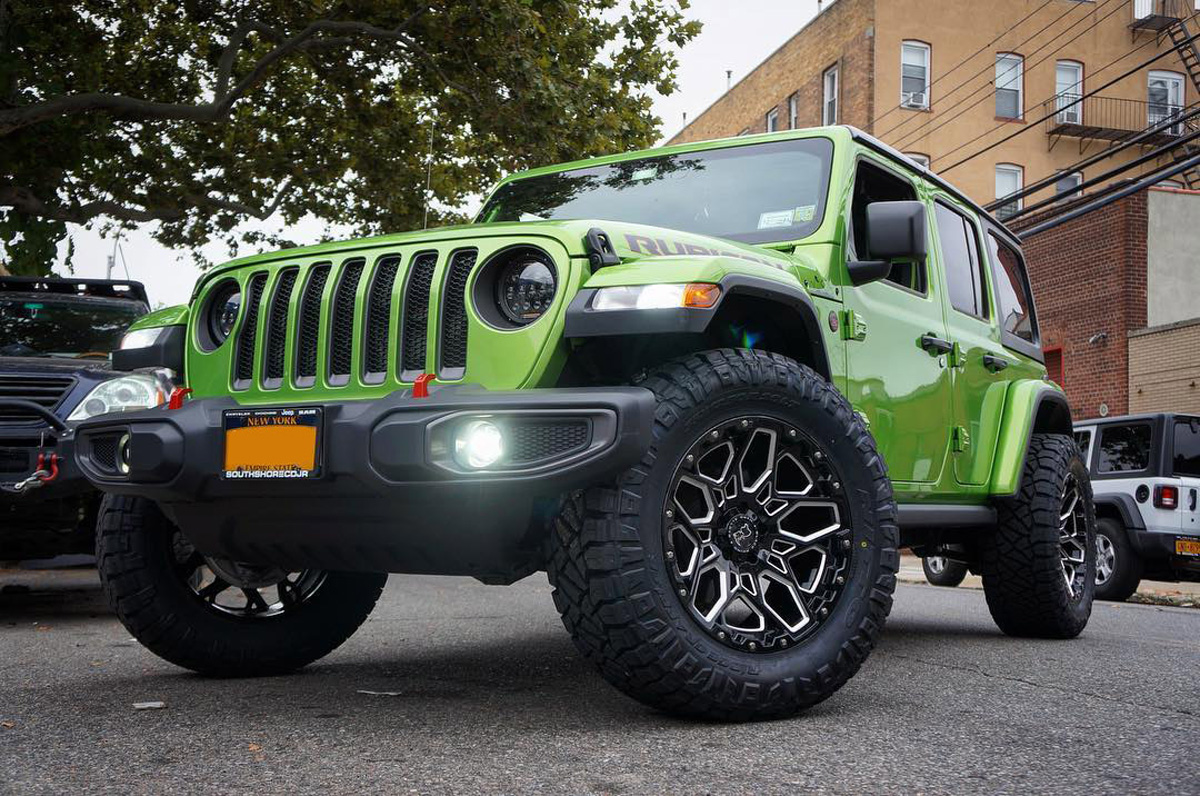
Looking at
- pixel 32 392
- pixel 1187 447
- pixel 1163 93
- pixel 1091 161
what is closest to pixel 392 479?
pixel 32 392

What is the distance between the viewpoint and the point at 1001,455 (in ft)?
19.0

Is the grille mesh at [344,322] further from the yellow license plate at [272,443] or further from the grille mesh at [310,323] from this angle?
the yellow license plate at [272,443]

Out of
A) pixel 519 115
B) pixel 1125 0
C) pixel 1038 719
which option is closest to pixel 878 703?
pixel 1038 719

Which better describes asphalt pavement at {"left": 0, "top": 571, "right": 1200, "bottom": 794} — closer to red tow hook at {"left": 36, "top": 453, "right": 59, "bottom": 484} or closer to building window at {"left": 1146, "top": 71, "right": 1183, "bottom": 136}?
red tow hook at {"left": 36, "top": 453, "right": 59, "bottom": 484}

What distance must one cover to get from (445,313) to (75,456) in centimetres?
135

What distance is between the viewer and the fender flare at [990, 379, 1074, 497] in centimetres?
571

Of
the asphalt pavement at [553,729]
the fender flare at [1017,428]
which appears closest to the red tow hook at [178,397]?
the asphalt pavement at [553,729]

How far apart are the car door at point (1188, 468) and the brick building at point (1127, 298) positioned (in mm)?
9097

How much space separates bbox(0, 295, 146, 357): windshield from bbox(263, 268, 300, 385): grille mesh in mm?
4341

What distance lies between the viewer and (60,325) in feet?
27.5

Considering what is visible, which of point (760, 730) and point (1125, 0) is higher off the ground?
point (1125, 0)

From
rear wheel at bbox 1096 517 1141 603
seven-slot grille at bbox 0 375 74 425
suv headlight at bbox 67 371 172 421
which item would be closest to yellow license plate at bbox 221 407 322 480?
suv headlight at bbox 67 371 172 421

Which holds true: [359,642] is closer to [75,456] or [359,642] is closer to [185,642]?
[185,642]

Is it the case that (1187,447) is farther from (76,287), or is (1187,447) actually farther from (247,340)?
(247,340)
